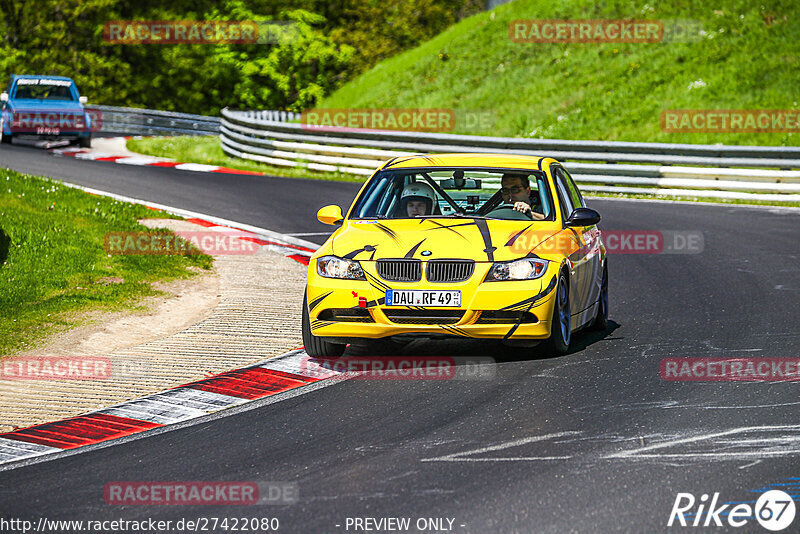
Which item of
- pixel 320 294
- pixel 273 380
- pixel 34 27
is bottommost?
pixel 273 380

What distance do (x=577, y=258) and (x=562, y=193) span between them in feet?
2.69

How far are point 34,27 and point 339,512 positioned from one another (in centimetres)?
6192

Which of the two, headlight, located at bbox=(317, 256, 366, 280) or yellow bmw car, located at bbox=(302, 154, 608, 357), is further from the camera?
headlight, located at bbox=(317, 256, 366, 280)

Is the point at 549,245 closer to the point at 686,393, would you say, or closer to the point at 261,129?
the point at 686,393

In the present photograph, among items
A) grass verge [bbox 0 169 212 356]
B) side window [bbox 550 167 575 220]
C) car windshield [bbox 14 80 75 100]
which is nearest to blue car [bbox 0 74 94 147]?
car windshield [bbox 14 80 75 100]

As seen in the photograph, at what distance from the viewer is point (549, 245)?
9.51 m

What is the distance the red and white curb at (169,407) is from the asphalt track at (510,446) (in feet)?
0.99

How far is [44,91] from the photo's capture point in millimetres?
32281

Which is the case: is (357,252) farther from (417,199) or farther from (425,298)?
(417,199)

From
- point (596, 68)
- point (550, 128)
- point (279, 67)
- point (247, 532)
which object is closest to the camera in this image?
point (247, 532)

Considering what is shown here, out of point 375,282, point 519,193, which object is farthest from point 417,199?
point 375,282

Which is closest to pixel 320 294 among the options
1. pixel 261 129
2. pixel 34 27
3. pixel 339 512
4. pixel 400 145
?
pixel 339 512

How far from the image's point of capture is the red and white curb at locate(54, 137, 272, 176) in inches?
1062

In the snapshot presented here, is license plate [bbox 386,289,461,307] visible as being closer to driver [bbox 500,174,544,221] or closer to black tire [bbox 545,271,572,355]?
black tire [bbox 545,271,572,355]
